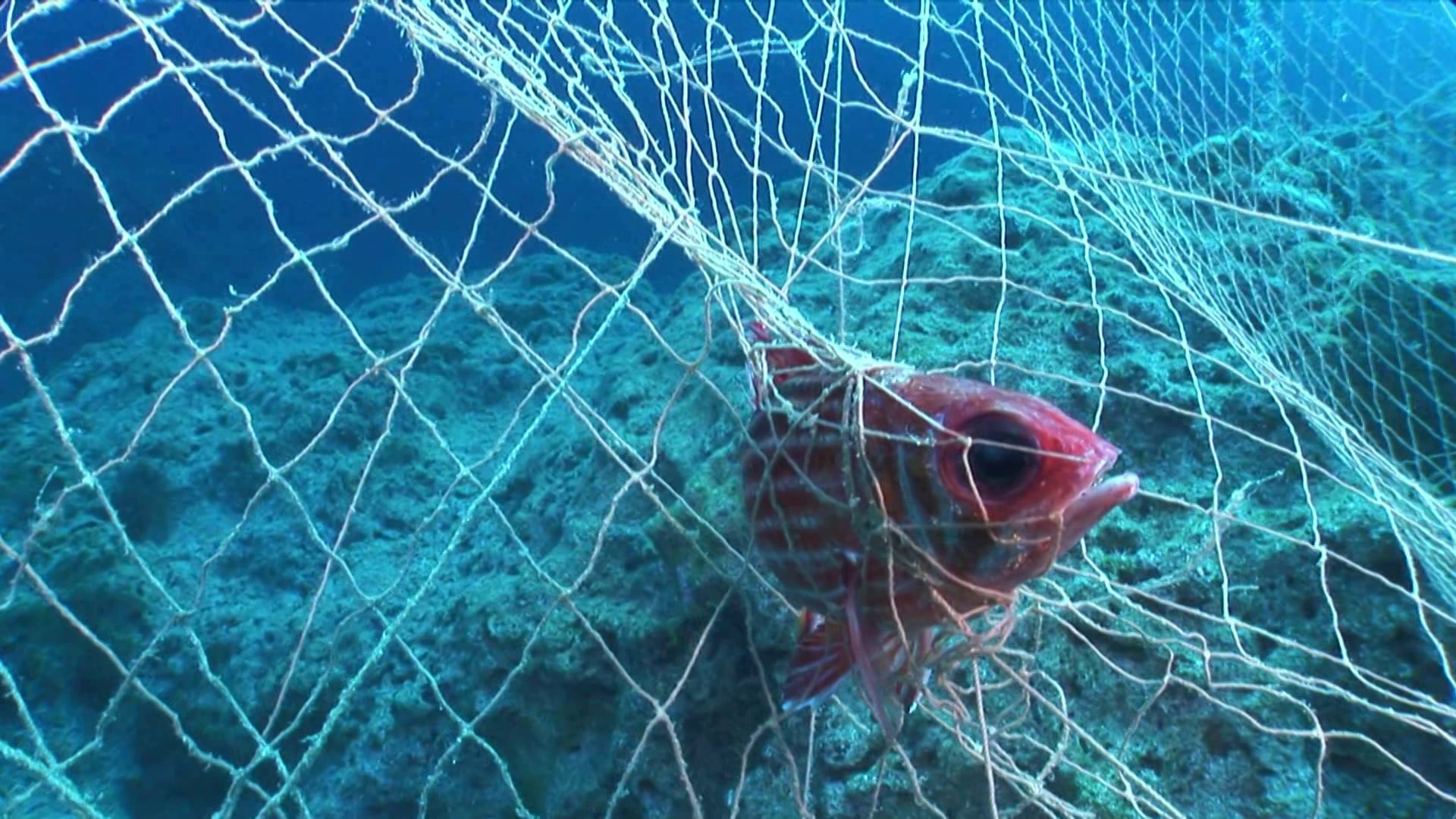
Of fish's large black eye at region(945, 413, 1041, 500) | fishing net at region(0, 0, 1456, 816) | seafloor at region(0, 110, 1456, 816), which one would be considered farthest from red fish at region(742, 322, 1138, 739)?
seafloor at region(0, 110, 1456, 816)

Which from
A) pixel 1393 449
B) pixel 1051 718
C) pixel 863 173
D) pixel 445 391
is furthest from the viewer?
pixel 863 173

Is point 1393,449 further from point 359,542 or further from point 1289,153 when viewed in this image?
point 359,542

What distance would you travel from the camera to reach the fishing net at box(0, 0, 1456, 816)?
198cm

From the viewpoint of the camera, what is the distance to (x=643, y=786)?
7.71ft

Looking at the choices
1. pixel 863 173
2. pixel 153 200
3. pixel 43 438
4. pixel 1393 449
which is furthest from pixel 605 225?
pixel 1393 449

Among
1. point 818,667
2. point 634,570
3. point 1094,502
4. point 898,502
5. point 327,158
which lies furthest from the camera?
point 327,158

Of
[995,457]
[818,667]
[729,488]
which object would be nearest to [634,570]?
[729,488]

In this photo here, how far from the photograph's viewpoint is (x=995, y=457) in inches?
54.5

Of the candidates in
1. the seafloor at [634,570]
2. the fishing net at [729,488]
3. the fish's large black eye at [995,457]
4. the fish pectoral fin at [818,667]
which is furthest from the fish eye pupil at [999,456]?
the seafloor at [634,570]

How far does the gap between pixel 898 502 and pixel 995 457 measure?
211 millimetres

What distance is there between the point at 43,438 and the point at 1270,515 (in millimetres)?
→ 6794

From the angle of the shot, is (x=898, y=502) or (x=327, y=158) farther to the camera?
(x=327, y=158)

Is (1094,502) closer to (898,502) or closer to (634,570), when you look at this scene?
(898,502)

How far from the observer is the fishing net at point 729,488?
1.98 m
